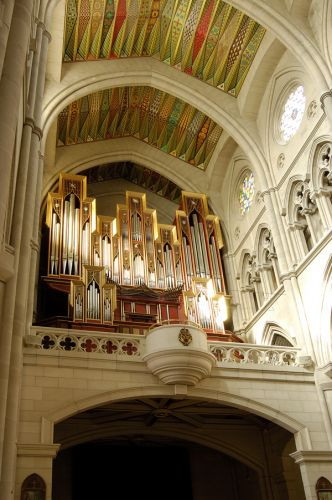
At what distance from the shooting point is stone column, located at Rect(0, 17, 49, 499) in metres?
8.23

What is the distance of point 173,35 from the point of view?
650 inches

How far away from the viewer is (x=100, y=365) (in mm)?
10648

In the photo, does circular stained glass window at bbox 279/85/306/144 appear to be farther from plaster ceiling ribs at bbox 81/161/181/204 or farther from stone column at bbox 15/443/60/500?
stone column at bbox 15/443/60/500

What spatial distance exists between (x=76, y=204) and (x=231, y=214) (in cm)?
531

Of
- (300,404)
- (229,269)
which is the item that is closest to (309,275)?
(300,404)

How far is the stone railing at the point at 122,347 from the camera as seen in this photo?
10.8 metres

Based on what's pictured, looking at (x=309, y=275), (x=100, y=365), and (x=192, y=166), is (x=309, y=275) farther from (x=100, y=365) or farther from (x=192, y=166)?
(x=192, y=166)

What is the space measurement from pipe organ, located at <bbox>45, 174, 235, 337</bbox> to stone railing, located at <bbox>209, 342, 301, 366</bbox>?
2277 millimetres

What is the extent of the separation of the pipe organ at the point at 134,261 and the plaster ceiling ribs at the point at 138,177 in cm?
259

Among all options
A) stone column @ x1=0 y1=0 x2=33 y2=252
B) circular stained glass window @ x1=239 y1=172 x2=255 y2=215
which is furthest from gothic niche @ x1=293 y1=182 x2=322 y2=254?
stone column @ x1=0 y1=0 x2=33 y2=252

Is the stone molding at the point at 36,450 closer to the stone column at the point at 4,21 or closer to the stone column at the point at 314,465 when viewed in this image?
the stone column at the point at 314,465

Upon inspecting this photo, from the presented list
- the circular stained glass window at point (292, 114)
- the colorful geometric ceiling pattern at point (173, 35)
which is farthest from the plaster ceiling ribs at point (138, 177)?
the circular stained glass window at point (292, 114)

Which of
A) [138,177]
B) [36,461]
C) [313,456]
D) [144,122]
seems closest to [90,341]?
[36,461]

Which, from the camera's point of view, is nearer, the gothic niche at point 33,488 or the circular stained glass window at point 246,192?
the gothic niche at point 33,488
